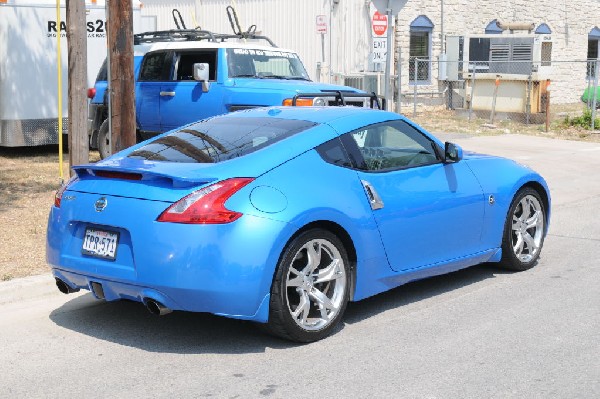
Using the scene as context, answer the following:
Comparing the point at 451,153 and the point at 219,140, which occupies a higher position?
the point at 219,140

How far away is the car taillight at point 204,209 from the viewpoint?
5445 mm

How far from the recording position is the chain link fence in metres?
23.1

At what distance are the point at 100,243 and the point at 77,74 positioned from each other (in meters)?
4.23

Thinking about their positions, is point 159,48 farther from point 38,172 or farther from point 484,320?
point 484,320

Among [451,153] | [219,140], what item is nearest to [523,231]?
[451,153]

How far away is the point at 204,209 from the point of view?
5.47 metres

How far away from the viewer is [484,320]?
6.45 meters

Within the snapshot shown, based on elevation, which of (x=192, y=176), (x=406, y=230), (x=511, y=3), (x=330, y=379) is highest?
(x=511, y=3)

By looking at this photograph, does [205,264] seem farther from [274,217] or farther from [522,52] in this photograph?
[522,52]

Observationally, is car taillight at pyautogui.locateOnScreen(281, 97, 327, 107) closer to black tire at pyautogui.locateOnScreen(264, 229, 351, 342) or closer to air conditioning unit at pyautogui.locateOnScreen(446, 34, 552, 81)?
black tire at pyautogui.locateOnScreen(264, 229, 351, 342)

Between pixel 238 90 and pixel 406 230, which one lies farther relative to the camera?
pixel 238 90

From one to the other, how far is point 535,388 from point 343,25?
2086cm

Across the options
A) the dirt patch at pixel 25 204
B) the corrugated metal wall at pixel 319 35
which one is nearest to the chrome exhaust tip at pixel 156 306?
the dirt patch at pixel 25 204

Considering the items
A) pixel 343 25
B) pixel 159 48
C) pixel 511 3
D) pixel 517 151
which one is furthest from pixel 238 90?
pixel 511 3
